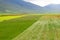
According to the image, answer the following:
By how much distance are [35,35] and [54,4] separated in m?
0.97

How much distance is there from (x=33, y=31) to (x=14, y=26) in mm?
501

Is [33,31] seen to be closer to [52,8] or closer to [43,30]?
[43,30]

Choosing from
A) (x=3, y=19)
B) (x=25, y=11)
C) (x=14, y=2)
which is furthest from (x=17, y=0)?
(x=3, y=19)

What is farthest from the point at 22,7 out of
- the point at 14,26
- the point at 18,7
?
the point at 14,26

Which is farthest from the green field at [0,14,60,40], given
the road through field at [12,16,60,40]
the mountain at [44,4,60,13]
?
the mountain at [44,4,60,13]

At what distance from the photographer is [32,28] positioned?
3674 millimetres

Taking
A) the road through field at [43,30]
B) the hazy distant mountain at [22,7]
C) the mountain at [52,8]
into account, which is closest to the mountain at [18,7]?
the hazy distant mountain at [22,7]

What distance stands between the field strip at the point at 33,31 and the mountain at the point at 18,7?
35 centimetres

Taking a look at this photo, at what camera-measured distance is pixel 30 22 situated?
3770 mm

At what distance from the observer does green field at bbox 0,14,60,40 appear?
3496mm

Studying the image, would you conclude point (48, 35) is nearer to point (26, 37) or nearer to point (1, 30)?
point (26, 37)

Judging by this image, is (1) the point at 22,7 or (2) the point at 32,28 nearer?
(2) the point at 32,28

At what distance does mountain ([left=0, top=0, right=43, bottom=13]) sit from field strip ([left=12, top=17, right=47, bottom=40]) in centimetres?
35

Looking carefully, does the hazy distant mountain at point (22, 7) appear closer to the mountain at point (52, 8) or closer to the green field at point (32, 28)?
the mountain at point (52, 8)
